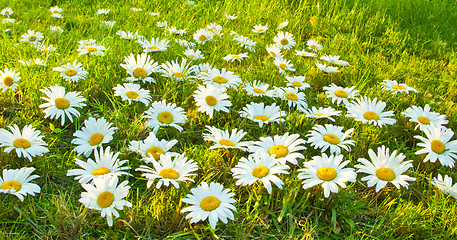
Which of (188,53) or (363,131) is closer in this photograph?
(363,131)

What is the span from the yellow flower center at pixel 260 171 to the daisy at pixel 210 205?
167 millimetres

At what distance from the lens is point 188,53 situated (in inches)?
116

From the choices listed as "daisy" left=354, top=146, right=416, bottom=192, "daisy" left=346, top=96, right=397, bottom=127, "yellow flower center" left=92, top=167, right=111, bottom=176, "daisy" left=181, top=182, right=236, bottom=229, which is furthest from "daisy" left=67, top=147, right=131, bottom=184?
"daisy" left=346, top=96, right=397, bottom=127

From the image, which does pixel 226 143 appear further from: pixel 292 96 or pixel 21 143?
pixel 21 143

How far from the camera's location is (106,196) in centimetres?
152

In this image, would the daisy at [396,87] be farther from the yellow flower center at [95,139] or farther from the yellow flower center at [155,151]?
the yellow flower center at [95,139]

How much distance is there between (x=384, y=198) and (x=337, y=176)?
44 cm

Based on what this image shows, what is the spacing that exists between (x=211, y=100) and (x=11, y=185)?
114 cm

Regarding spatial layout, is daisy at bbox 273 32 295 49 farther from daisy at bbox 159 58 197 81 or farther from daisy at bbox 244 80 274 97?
daisy at bbox 159 58 197 81

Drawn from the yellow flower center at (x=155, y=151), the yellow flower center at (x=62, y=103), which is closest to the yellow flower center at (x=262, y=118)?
the yellow flower center at (x=155, y=151)

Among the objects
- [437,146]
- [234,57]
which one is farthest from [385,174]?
[234,57]

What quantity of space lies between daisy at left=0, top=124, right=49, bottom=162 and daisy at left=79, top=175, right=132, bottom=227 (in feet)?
1.52

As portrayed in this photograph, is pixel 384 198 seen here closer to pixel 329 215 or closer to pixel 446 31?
pixel 329 215

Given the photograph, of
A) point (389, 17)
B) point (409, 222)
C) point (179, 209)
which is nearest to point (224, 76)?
point (179, 209)
